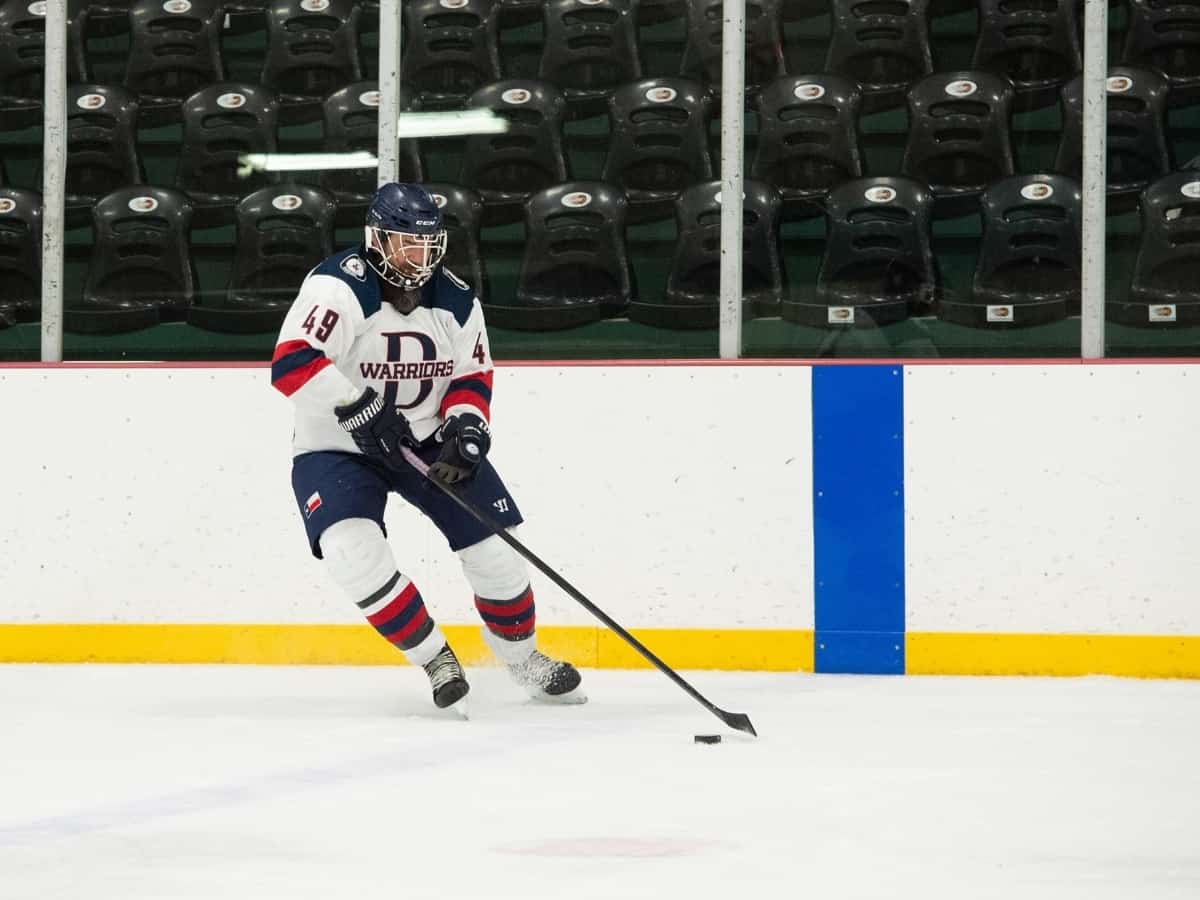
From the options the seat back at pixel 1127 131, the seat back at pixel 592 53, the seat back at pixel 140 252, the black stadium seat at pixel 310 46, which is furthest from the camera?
the black stadium seat at pixel 310 46

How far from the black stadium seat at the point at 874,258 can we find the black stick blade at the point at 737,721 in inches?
60.6

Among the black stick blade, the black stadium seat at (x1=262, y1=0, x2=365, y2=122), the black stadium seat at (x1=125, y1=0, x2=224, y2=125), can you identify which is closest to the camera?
the black stick blade

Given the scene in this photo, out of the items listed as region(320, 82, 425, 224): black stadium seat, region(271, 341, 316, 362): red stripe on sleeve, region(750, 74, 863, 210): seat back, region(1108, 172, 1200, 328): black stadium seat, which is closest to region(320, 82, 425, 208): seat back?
region(320, 82, 425, 224): black stadium seat

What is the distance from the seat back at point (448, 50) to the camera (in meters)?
5.46

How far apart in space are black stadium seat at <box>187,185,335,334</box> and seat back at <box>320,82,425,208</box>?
0.07 metres

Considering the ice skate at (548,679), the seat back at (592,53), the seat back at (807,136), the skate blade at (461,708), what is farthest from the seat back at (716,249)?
the skate blade at (461,708)

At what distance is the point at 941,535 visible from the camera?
4.77 m

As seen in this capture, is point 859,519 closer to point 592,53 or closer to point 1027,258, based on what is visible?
point 1027,258

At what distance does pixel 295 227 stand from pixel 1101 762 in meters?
3.04

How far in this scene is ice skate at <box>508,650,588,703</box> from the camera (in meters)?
4.34

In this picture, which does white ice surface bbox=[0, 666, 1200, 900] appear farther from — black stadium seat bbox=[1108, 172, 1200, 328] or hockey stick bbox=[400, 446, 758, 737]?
black stadium seat bbox=[1108, 172, 1200, 328]

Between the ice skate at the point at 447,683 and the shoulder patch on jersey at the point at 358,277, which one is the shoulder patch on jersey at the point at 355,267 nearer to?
the shoulder patch on jersey at the point at 358,277

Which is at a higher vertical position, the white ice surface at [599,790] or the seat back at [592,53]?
the seat back at [592,53]

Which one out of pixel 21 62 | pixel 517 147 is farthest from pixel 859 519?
pixel 21 62
